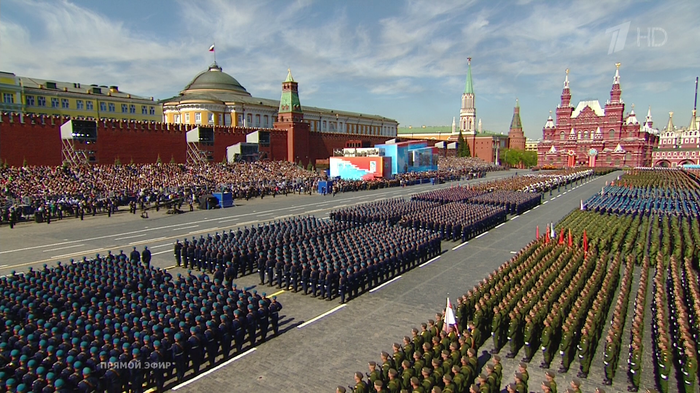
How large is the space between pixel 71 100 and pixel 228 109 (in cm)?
1860

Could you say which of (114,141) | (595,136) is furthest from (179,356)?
(595,136)

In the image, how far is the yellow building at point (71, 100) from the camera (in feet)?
135

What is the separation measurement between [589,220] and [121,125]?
118ft

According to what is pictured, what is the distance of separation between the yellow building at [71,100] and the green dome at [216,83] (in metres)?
11.4

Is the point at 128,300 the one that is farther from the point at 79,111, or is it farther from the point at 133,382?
the point at 79,111

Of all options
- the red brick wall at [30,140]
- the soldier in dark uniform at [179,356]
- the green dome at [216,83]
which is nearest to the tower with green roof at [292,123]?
the green dome at [216,83]

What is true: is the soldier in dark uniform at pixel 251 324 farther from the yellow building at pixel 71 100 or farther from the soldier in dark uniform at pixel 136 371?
the yellow building at pixel 71 100

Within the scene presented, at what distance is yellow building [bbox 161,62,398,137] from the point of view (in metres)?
55.9

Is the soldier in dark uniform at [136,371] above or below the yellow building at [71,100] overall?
below

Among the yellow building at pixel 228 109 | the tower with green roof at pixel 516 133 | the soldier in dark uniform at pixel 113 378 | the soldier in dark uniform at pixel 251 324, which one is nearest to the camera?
the soldier in dark uniform at pixel 113 378

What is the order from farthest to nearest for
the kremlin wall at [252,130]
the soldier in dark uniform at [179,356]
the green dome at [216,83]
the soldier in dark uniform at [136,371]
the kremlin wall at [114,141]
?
the green dome at [216,83], the kremlin wall at [252,130], the kremlin wall at [114,141], the soldier in dark uniform at [179,356], the soldier in dark uniform at [136,371]

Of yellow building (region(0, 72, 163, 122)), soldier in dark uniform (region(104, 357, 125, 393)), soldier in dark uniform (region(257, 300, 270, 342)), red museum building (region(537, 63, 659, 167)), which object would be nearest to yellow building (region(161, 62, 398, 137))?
yellow building (region(0, 72, 163, 122))

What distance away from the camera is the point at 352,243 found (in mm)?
14211

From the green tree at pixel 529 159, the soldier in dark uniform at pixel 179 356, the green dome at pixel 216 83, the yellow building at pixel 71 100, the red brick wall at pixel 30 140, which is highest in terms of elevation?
the green dome at pixel 216 83
